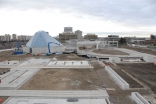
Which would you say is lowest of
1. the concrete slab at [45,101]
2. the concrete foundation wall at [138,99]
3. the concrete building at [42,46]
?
the concrete slab at [45,101]

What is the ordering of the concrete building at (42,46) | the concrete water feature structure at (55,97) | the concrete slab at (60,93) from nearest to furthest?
the concrete water feature structure at (55,97), the concrete slab at (60,93), the concrete building at (42,46)

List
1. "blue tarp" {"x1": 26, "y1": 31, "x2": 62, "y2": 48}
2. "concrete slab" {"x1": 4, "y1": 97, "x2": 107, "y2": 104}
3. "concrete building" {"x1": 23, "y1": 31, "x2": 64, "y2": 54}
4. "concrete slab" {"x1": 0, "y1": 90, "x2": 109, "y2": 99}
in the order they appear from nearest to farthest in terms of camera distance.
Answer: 1. "concrete slab" {"x1": 4, "y1": 97, "x2": 107, "y2": 104}
2. "concrete slab" {"x1": 0, "y1": 90, "x2": 109, "y2": 99}
3. "concrete building" {"x1": 23, "y1": 31, "x2": 64, "y2": 54}
4. "blue tarp" {"x1": 26, "y1": 31, "x2": 62, "y2": 48}

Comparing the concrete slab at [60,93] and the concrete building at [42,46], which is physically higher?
the concrete building at [42,46]

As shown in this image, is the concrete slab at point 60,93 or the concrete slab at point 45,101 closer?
the concrete slab at point 45,101

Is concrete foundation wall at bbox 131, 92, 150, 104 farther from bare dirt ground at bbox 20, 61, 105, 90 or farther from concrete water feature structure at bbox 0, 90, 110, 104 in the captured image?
bare dirt ground at bbox 20, 61, 105, 90

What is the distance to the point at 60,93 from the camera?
11625mm

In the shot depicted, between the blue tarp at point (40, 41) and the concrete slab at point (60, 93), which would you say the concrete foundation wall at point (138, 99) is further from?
the blue tarp at point (40, 41)

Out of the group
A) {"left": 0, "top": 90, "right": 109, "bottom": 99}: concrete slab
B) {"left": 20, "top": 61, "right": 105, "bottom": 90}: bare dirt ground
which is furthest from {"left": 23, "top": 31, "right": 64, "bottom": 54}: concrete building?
{"left": 0, "top": 90, "right": 109, "bottom": 99}: concrete slab

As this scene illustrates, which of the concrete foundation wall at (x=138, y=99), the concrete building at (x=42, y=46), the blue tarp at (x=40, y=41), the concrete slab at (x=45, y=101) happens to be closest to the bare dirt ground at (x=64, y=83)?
the concrete slab at (x=45, y=101)

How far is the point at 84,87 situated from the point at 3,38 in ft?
369

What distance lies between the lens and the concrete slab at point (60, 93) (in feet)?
36.3

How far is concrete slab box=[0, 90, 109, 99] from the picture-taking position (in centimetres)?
1107

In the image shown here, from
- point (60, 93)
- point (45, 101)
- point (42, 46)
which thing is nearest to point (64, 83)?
point (60, 93)

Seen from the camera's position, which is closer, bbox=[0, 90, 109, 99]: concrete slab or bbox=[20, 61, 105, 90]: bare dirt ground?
bbox=[0, 90, 109, 99]: concrete slab
